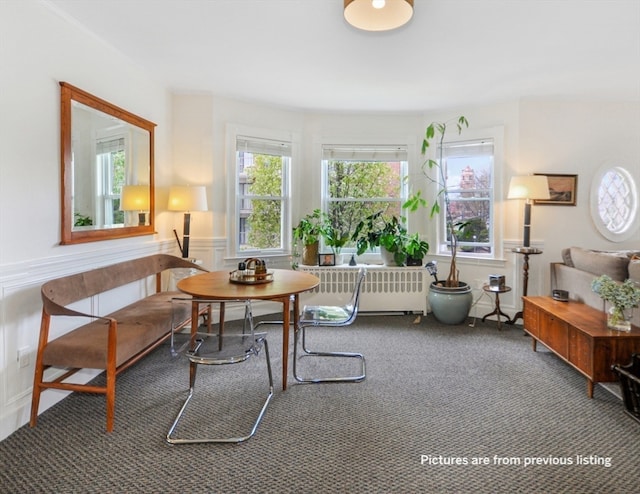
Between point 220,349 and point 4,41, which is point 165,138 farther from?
point 220,349

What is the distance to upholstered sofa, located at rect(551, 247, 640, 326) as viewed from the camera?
107 inches

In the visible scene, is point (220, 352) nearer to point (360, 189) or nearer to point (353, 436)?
point (353, 436)

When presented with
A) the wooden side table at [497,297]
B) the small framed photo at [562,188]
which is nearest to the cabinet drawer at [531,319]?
the wooden side table at [497,297]

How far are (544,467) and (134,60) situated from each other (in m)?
4.03

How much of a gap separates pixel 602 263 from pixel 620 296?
2.20ft

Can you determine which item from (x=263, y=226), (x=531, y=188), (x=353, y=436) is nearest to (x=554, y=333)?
(x=531, y=188)

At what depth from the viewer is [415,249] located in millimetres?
4309

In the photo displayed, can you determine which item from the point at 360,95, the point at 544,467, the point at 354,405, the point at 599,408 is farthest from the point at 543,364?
the point at 360,95

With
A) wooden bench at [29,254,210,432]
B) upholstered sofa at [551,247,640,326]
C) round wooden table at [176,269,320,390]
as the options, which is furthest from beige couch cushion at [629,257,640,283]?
wooden bench at [29,254,210,432]

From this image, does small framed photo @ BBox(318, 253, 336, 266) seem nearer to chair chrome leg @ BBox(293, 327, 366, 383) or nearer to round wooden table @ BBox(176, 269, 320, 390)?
chair chrome leg @ BBox(293, 327, 366, 383)

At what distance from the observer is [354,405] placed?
7.75 feet

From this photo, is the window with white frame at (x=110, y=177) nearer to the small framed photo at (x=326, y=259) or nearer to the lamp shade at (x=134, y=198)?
the lamp shade at (x=134, y=198)

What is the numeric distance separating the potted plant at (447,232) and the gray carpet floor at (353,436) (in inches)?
42.0

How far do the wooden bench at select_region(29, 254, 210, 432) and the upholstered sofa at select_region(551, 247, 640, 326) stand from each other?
3161mm
